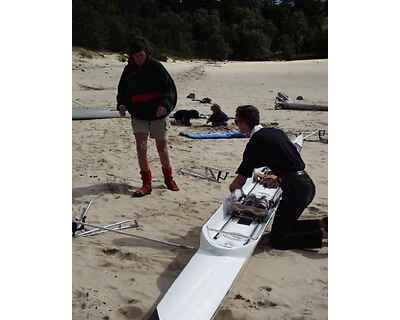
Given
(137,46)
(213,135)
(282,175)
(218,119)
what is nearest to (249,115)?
(282,175)

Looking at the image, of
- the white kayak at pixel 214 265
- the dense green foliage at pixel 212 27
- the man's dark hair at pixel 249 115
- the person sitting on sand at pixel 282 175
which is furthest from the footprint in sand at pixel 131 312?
the dense green foliage at pixel 212 27

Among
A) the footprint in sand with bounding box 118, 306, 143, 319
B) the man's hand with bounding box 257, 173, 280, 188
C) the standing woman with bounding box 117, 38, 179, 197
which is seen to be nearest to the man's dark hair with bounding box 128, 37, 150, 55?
the standing woman with bounding box 117, 38, 179, 197

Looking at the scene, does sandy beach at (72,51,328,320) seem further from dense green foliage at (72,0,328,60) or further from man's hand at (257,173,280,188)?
dense green foliage at (72,0,328,60)

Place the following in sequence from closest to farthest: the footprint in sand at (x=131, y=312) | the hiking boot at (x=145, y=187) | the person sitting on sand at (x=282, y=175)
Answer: the footprint in sand at (x=131, y=312) < the person sitting on sand at (x=282, y=175) < the hiking boot at (x=145, y=187)

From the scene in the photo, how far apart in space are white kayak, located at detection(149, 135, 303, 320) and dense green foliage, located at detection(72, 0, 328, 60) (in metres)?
3.13

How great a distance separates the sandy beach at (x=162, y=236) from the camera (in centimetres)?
272

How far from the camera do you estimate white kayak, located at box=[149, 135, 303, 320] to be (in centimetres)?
248

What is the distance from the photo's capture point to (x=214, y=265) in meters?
2.90

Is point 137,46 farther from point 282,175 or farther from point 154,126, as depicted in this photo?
point 282,175

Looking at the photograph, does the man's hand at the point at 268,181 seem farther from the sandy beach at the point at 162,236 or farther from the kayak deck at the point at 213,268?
the sandy beach at the point at 162,236

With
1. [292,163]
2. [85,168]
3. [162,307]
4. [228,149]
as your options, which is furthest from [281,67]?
[162,307]

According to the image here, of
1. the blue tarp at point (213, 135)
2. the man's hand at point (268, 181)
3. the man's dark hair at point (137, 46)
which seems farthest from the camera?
the blue tarp at point (213, 135)

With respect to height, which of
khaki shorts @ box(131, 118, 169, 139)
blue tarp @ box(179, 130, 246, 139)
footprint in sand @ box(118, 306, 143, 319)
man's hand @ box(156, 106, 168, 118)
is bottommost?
footprint in sand @ box(118, 306, 143, 319)

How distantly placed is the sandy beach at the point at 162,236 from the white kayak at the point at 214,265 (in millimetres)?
109
